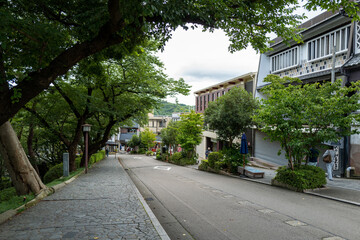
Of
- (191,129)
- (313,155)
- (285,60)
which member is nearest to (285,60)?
(285,60)

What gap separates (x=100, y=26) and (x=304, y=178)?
398 inches

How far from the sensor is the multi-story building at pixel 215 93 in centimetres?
2907

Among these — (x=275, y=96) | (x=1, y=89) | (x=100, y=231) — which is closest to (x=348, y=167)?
(x=275, y=96)

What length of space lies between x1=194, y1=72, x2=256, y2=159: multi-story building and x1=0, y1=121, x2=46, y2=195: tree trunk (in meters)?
20.9

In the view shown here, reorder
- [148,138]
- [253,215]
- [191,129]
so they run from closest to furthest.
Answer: [253,215] < [191,129] < [148,138]

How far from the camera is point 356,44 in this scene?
15008mm

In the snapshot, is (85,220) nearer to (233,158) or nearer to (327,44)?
(233,158)

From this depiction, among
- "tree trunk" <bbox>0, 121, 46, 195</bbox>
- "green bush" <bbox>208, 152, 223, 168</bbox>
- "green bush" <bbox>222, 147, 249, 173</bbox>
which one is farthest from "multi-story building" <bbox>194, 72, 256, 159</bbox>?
"tree trunk" <bbox>0, 121, 46, 195</bbox>

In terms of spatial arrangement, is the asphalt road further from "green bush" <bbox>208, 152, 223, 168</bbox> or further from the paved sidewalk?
"green bush" <bbox>208, 152, 223, 168</bbox>

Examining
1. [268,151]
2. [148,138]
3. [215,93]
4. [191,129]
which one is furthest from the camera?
[148,138]

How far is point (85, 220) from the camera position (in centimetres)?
625

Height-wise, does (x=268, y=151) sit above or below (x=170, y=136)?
below

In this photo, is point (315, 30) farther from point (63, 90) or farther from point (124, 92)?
point (63, 90)

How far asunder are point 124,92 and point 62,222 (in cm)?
1421
